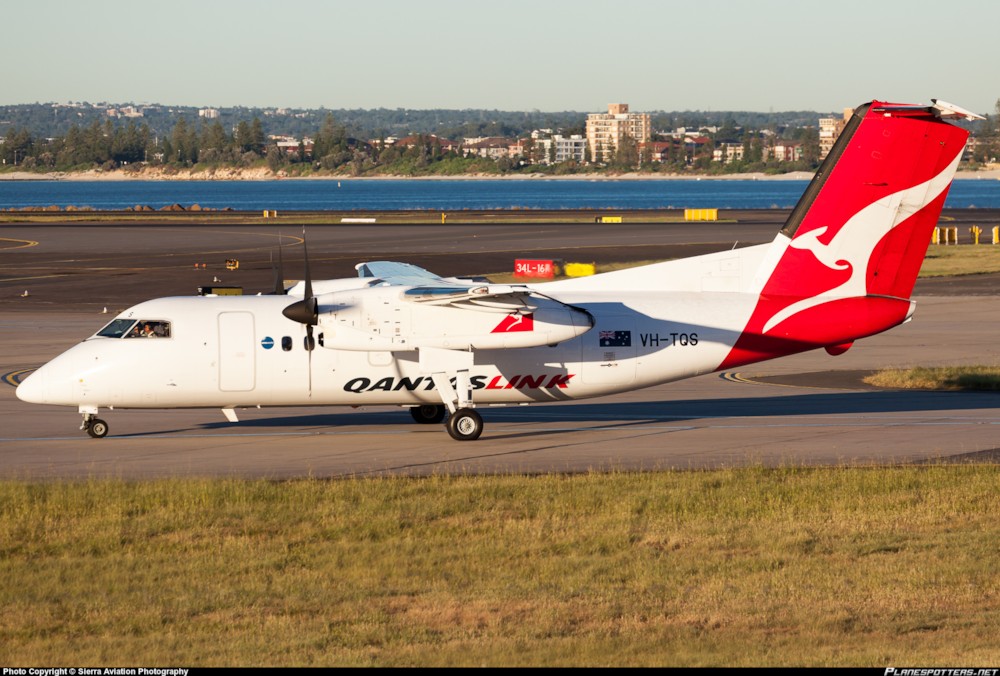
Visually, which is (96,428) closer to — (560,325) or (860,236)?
(560,325)

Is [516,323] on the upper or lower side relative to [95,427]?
upper

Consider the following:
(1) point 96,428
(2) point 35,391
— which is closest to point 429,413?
(1) point 96,428

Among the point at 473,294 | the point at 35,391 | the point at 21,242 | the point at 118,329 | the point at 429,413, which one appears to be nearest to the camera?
the point at 473,294

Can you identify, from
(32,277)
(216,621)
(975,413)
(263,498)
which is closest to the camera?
(216,621)

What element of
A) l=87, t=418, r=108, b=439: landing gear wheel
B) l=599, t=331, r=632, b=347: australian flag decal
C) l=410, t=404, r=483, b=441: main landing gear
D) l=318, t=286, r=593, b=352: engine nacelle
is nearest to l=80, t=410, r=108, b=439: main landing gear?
l=87, t=418, r=108, b=439: landing gear wheel

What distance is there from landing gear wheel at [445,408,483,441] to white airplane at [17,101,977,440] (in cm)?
3

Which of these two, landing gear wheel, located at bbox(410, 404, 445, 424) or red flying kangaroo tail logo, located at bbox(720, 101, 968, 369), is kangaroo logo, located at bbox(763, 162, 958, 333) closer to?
red flying kangaroo tail logo, located at bbox(720, 101, 968, 369)

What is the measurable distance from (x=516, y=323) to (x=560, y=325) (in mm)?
846

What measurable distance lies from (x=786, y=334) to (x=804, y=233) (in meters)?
2.14

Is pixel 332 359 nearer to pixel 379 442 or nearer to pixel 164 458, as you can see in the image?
pixel 379 442

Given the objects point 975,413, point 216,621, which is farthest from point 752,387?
point 216,621

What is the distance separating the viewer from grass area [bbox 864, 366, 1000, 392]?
30.6 metres

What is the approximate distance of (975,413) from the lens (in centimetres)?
2698

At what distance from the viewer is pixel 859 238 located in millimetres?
24641
